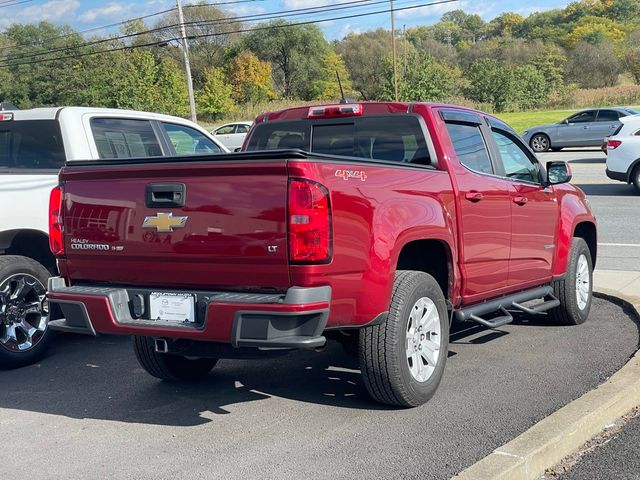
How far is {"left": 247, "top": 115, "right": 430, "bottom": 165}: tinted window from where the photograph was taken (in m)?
5.61

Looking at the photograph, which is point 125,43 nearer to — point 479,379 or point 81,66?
point 81,66

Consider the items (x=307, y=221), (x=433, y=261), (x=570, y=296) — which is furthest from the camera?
(x=570, y=296)

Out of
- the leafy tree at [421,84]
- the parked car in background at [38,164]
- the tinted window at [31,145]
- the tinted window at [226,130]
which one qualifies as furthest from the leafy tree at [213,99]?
the tinted window at [31,145]

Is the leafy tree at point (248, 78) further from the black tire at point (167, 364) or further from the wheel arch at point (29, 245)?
the black tire at point (167, 364)

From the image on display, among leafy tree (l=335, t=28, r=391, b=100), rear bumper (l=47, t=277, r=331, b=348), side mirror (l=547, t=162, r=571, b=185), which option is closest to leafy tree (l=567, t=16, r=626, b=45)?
leafy tree (l=335, t=28, r=391, b=100)

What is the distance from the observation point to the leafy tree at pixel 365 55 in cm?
10012

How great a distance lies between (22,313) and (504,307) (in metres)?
3.84

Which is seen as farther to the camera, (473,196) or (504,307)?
(504,307)

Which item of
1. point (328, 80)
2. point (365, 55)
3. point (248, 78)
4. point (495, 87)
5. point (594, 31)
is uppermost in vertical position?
point (594, 31)

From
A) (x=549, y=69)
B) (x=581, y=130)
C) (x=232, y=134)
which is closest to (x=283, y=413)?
(x=581, y=130)

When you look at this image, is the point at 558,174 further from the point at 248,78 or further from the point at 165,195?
the point at 248,78

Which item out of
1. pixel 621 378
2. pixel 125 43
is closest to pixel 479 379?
pixel 621 378

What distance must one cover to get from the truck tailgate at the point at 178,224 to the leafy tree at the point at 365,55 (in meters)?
94.3

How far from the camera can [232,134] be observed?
3738 cm
